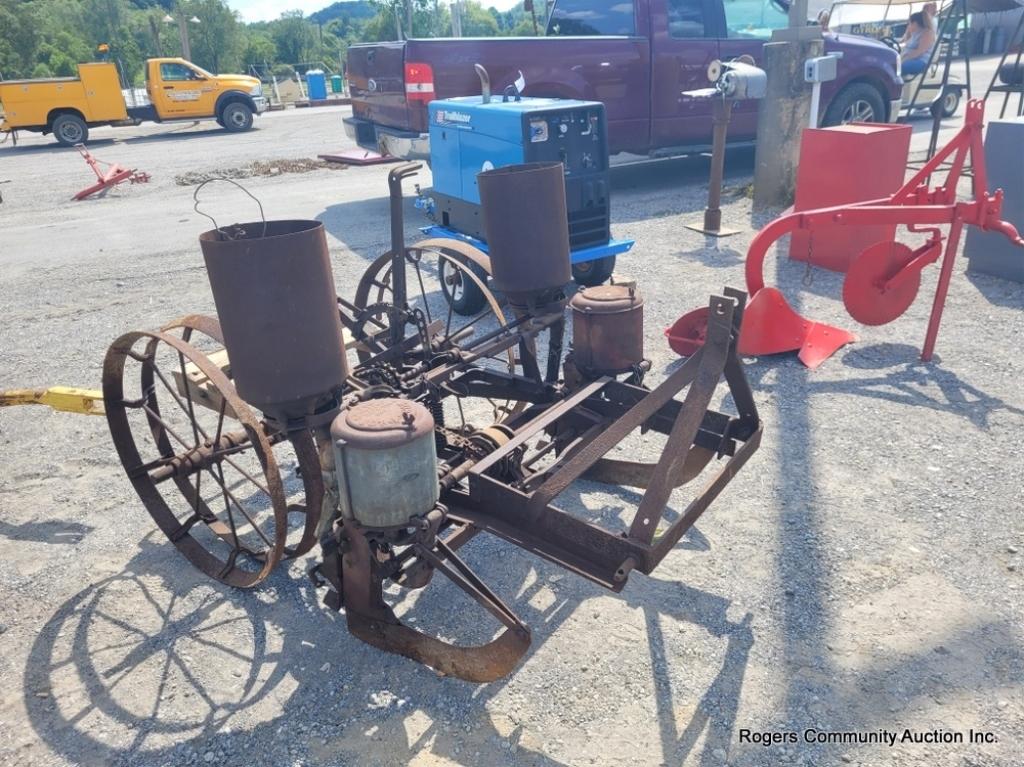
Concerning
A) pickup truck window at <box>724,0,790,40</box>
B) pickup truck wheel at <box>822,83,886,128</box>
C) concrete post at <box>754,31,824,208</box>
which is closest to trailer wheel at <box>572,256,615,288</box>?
concrete post at <box>754,31,824,208</box>

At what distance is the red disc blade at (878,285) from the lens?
464cm

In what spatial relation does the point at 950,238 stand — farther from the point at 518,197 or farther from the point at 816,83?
the point at 816,83

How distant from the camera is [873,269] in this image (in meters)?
4.66

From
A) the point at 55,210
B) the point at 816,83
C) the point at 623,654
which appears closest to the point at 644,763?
the point at 623,654

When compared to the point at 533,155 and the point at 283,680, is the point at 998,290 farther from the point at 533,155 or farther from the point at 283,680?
the point at 283,680

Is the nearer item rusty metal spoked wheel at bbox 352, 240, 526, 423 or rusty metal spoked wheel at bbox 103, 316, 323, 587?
rusty metal spoked wheel at bbox 103, 316, 323, 587

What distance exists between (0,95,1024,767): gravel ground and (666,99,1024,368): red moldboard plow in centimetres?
18

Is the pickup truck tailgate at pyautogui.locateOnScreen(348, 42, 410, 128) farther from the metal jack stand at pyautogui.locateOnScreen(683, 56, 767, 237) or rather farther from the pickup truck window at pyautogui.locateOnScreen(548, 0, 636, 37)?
the metal jack stand at pyautogui.locateOnScreen(683, 56, 767, 237)

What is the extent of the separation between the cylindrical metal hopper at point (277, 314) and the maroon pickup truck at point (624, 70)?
18.4ft

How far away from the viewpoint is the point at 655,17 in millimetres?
8547

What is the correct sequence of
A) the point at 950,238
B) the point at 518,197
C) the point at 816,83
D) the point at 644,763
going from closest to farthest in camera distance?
the point at 644,763 < the point at 518,197 < the point at 950,238 < the point at 816,83

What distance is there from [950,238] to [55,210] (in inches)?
431

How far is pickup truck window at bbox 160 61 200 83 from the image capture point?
61.2 feet

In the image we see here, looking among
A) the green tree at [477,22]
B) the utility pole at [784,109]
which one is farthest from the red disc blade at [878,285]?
the green tree at [477,22]
